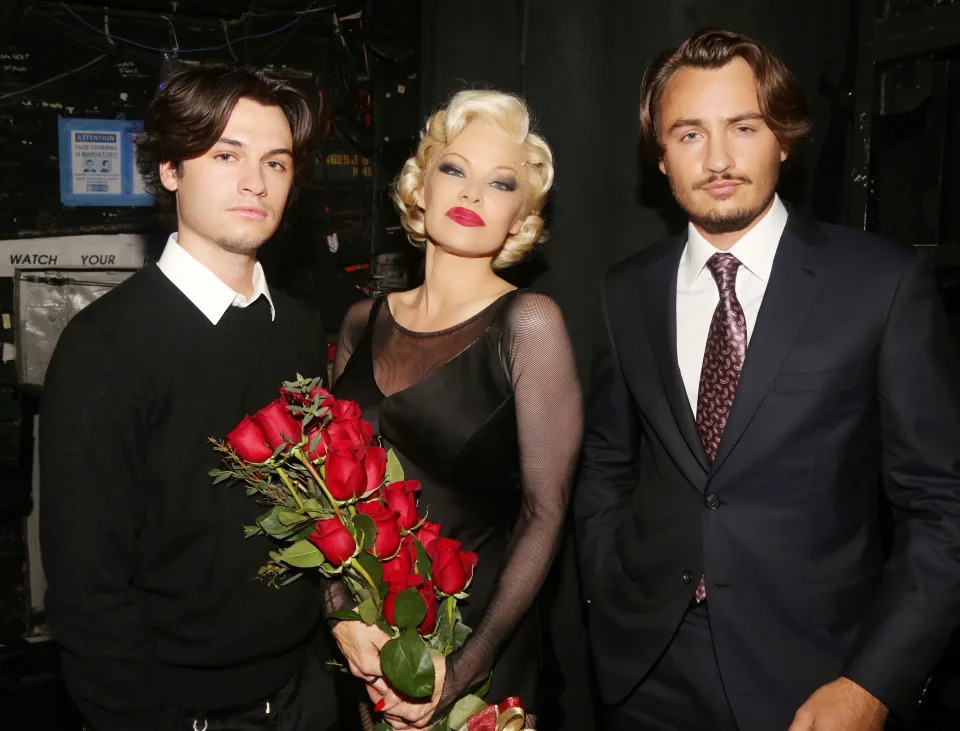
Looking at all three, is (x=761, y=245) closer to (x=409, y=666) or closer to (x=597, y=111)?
(x=409, y=666)

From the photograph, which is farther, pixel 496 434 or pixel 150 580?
pixel 496 434

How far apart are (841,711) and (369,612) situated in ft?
2.87

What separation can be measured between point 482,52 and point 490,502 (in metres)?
1.81

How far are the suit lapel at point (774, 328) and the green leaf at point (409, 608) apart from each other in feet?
2.14

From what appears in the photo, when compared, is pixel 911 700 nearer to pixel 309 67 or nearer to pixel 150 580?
pixel 150 580

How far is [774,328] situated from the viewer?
1.77 metres

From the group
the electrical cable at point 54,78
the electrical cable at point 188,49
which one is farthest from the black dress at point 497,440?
the electrical cable at point 54,78

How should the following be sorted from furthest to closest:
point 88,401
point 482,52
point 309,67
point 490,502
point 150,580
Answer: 1. point 309,67
2. point 482,52
3. point 490,502
4. point 150,580
5. point 88,401

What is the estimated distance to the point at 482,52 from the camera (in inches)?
126

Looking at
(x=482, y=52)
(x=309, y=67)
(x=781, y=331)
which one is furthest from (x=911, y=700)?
(x=309, y=67)

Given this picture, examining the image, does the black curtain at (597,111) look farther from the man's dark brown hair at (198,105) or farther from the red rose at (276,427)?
→ the red rose at (276,427)

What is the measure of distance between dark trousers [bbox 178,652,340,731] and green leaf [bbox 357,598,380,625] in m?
0.40

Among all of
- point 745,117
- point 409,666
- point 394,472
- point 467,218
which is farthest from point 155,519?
point 745,117

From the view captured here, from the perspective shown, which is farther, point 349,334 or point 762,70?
point 349,334
